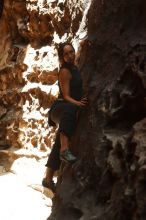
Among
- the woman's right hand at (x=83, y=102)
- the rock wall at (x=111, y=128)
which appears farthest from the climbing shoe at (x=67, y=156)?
the woman's right hand at (x=83, y=102)

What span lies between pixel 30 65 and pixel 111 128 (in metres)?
Result: 4.28

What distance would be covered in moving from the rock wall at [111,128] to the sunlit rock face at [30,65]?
1984mm

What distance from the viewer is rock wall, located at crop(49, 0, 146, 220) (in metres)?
3.55

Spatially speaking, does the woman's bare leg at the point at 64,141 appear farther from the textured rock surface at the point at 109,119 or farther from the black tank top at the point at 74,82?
the black tank top at the point at 74,82

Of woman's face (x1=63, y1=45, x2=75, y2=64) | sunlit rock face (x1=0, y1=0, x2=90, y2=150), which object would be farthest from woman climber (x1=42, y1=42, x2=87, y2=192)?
sunlit rock face (x1=0, y1=0, x2=90, y2=150)

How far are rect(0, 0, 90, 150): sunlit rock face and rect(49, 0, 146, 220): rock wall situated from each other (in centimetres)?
198

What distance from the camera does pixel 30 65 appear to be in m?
8.25

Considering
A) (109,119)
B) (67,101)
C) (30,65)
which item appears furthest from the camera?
(30,65)

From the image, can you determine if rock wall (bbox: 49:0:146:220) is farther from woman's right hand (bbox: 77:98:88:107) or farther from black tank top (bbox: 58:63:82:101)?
black tank top (bbox: 58:63:82:101)

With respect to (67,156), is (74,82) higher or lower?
higher

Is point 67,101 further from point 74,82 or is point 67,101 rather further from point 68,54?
point 68,54

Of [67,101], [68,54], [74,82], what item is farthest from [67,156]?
[68,54]

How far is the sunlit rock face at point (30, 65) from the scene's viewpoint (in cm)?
757

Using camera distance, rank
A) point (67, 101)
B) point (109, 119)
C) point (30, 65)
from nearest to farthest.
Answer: point (109, 119) < point (67, 101) < point (30, 65)
